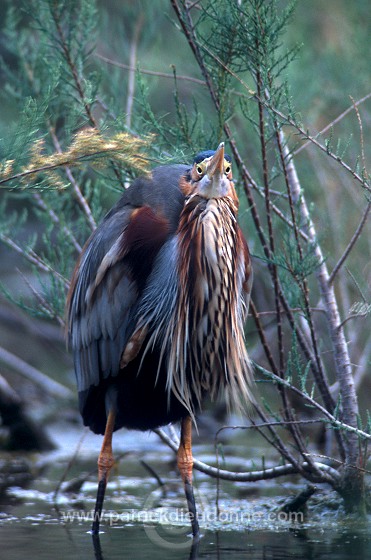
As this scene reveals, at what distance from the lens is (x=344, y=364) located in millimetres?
4516

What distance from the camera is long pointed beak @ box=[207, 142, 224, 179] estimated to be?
144 inches

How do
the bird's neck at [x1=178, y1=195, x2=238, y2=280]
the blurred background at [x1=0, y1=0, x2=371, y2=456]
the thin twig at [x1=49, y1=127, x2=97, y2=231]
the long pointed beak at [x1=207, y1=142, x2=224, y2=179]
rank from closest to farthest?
the long pointed beak at [x1=207, y1=142, x2=224, y2=179]
the bird's neck at [x1=178, y1=195, x2=238, y2=280]
the thin twig at [x1=49, y1=127, x2=97, y2=231]
the blurred background at [x1=0, y1=0, x2=371, y2=456]

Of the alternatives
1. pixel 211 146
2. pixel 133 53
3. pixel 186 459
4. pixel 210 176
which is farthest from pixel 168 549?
pixel 133 53

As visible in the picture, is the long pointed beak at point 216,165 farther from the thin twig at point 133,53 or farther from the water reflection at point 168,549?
the thin twig at point 133,53

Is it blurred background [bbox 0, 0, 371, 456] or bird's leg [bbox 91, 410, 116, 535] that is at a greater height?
blurred background [bbox 0, 0, 371, 456]

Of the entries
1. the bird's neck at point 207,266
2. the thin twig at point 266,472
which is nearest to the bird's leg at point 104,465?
the thin twig at point 266,472

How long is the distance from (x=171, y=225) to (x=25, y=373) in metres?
3.92

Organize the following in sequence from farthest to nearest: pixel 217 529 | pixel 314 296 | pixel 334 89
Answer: pixel 334 89 < pixel 314 296 < pixel 217 529

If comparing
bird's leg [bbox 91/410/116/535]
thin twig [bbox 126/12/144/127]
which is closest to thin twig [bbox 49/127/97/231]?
thin twig [bbox 126/12/144/127]

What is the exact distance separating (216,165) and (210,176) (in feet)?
0.26

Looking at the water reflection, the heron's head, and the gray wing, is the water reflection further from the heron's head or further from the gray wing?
the heron's head

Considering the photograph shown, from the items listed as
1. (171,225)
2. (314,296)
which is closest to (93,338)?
(171,225)

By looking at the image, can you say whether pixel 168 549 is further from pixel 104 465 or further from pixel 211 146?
pixel 211 146

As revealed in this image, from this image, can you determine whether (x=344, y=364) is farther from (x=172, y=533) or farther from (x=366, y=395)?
(x=366, y=395)
